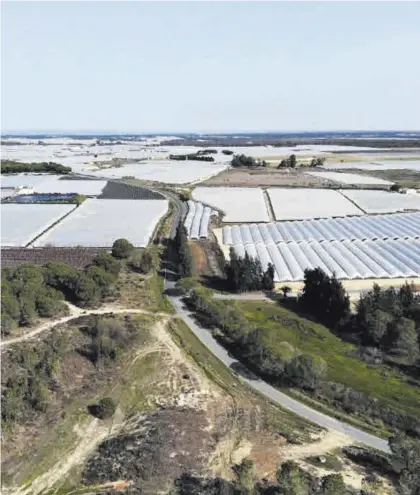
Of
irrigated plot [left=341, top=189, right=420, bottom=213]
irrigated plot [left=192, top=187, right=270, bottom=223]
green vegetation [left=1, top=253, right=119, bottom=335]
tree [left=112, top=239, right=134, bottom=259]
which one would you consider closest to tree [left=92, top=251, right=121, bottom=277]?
green vegetation [left=1, top=253, right=119, bottom=335]

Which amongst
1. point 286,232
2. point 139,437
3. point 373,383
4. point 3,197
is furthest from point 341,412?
point 3,197

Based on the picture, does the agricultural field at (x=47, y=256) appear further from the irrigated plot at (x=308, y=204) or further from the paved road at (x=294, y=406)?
the irrigated plot at (x=308, y=204)

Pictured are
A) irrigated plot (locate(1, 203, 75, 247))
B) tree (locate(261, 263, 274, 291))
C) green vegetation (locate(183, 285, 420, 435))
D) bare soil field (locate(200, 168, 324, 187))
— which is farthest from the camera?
bare soil field (locate(200, 168, 324, 187))

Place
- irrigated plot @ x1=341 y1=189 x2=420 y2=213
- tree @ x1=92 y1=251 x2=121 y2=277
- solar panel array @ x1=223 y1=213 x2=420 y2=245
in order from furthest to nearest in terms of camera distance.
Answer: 1. irrigated plot @ x1=341 y1=189 x2=420 y2=213
2. solar panel array @ x1=223 y1=213 x2=420 y2=245
3. tree @ x1=92 y1=251 x2=121 y2=277

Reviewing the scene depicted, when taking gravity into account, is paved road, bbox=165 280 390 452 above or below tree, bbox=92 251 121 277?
below

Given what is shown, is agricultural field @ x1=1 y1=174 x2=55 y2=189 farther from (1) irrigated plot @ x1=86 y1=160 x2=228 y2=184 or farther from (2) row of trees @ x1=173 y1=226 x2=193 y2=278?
(2) row of trees @ x1=173 y1=226 x2=193 y2=278

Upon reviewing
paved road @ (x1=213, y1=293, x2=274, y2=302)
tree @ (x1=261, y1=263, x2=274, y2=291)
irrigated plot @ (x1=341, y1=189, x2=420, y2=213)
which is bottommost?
paved road @ (x1=213, y1=293, x2=274, y2=302)

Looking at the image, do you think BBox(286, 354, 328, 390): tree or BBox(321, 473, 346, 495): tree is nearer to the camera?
BBox(321, 473, 346, 495): tree

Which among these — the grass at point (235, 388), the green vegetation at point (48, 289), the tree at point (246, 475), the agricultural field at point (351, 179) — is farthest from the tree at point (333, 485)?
the agricultural field at point (351, 179)
